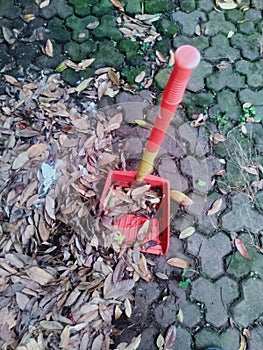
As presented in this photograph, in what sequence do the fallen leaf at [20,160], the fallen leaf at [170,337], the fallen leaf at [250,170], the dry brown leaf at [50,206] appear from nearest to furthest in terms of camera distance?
the fallen leaf at [170,337] → the dry brown leaf at [50,206] → the fallen leaf at [20,160] → the fallen leaf at [250,170]

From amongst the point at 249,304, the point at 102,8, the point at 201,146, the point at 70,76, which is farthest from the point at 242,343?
the point at 102,8

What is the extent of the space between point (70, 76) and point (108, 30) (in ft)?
1.54

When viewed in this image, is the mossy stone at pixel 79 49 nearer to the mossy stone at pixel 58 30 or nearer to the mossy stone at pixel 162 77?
the mossy stone at pixel 58 30

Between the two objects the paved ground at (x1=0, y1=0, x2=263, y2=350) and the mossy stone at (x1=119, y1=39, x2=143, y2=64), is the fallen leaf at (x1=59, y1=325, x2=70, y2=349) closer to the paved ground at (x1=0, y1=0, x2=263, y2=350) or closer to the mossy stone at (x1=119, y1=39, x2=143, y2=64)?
the paved ground at (x1=0, y1=0, x2=263, y2=350)

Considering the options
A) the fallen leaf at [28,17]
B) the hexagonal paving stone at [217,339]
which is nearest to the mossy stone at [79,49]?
the fallen leaf at [28,17]

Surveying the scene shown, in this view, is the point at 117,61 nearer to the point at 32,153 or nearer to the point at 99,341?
the point at 32,153

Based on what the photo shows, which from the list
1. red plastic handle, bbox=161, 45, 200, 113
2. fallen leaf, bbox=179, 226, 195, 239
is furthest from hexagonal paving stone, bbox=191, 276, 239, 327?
red plastic handle, bbox=161, 45, 200, 113

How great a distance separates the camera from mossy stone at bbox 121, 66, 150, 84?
9.52ft

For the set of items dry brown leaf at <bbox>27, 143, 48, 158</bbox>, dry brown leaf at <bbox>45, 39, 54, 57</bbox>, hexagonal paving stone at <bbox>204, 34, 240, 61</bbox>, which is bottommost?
dry brown leaf at <bbox>27, 143, 48, 158</bbox>

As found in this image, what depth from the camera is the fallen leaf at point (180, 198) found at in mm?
2525

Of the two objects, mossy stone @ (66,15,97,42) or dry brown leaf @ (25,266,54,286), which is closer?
dry brown leaf @ (25,266,54,286)

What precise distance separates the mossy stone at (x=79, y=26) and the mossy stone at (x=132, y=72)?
0.38 m

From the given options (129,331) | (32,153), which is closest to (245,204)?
(129,331)

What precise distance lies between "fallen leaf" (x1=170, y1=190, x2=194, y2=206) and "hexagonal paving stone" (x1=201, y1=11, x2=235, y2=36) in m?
1.28
